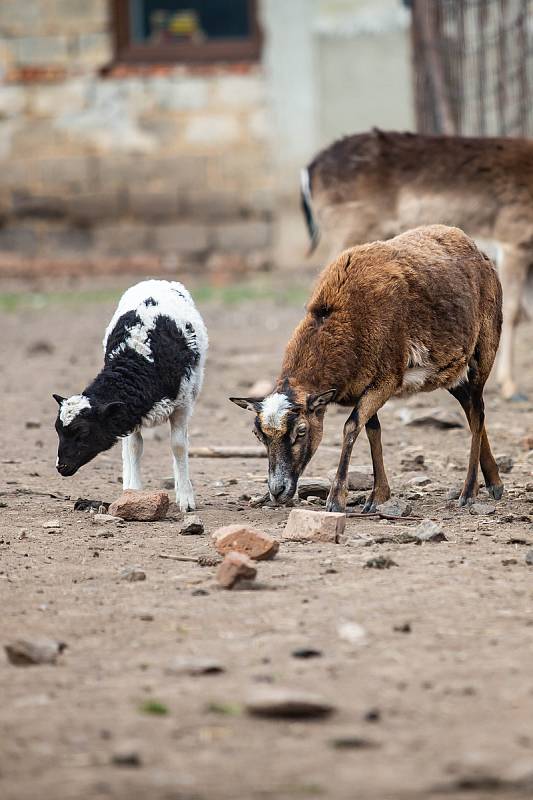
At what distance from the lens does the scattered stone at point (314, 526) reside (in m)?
6.00

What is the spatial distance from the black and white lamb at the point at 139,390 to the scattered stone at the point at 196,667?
2.76 metres

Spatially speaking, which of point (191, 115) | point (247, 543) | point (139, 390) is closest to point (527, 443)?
point (139, 390)

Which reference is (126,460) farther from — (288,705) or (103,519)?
(288,705)

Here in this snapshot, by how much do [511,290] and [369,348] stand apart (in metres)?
4.94

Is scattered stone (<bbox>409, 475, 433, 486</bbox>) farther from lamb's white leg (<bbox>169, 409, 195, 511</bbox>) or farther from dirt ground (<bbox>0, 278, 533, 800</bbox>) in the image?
lamb's white leg (<bbox>169, 409, 195, 511</bbox>)

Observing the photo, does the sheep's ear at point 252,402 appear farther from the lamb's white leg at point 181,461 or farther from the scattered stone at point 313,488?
the scattered stone at point 313,488

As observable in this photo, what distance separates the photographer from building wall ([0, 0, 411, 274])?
2134 cm

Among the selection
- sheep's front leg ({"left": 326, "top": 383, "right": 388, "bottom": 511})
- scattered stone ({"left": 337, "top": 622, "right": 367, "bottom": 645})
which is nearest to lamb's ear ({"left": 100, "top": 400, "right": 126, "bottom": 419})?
sheep's front leg ({"left": 326, "top": 383, "right": 388, "bottom": 511})

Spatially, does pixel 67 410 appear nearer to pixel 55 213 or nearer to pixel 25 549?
pixel 25 549

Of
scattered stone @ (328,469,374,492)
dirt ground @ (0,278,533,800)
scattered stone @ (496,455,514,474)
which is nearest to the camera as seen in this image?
dirt ground @ (0,278,533,800)

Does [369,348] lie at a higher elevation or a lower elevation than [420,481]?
higher

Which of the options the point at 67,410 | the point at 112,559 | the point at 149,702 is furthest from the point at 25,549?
the point at 149,702

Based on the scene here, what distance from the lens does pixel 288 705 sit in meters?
3.72

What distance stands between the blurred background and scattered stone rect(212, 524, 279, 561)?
15848mm
